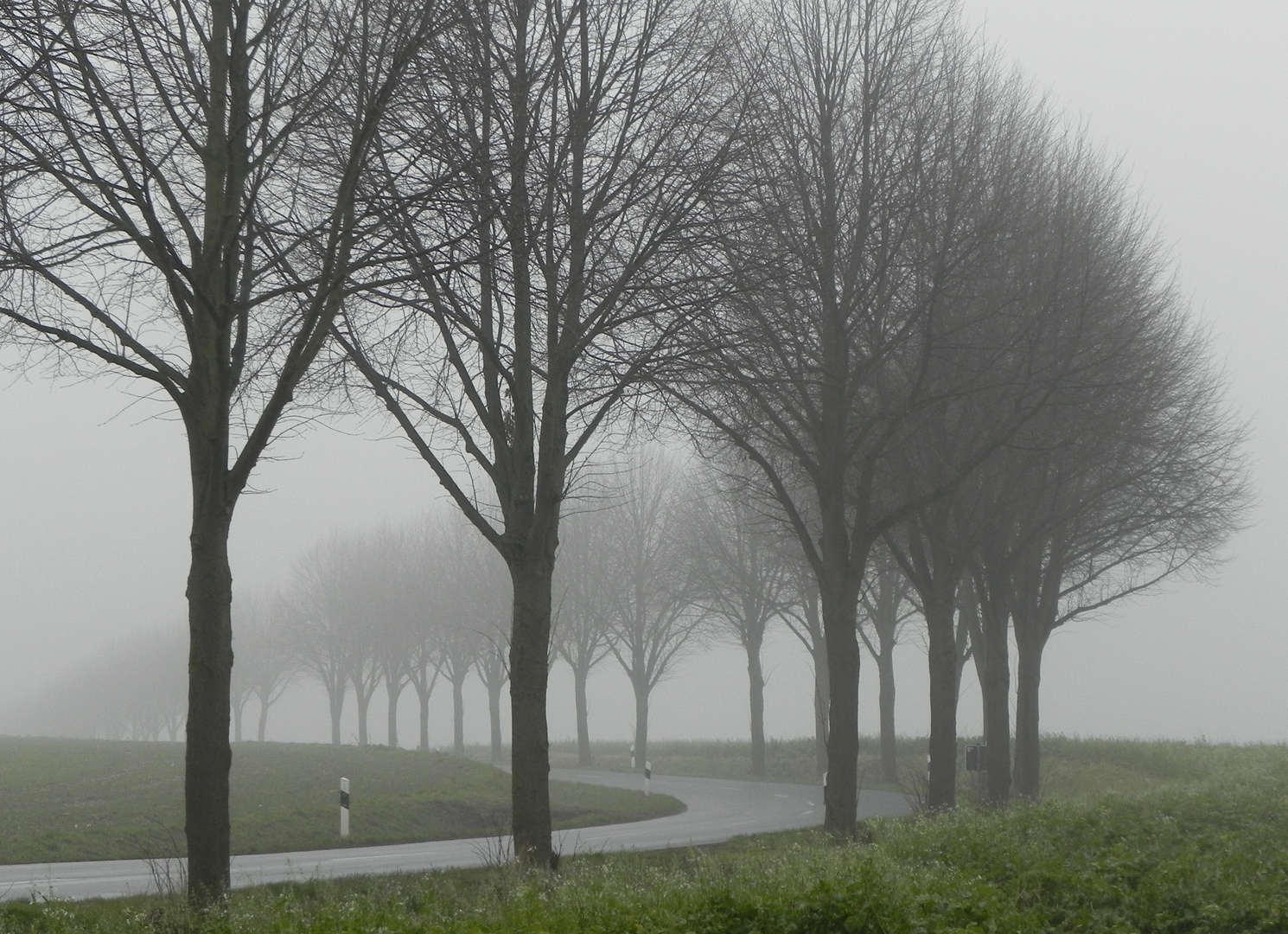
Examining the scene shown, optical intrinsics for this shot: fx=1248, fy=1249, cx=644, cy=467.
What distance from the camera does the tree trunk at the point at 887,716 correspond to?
31.3 meters

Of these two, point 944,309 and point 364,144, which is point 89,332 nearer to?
point 364,144

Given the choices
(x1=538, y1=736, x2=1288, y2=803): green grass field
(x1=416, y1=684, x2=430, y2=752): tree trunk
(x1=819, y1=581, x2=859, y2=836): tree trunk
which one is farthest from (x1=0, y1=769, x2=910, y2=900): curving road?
(x1=416, y1=684, x2=430, y2=752): tree trunk

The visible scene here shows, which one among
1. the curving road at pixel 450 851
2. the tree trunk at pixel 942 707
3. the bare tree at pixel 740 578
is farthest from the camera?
the bare tree at pixel 740 578

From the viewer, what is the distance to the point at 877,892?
7762 mm

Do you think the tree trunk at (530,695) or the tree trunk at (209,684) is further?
the tree trunk at (530,695)

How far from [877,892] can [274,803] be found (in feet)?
56.3

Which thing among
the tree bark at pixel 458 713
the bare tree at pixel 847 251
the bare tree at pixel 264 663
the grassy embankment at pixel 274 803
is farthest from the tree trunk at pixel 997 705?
the bare tree at pixel 264 663

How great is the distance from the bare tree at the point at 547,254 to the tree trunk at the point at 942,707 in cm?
746

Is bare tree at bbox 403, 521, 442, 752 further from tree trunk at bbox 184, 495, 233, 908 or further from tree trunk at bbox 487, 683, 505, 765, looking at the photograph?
tree trunk at bbox 184, 495, 233, 908

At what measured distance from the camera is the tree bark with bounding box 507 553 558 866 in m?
10.9

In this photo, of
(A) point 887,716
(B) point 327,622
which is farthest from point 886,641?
(B) point 327,622

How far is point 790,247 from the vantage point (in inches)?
533

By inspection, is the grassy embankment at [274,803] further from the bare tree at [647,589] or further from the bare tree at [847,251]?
the bare tree at [647,589]

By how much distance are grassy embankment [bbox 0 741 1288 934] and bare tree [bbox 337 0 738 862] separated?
205cm
